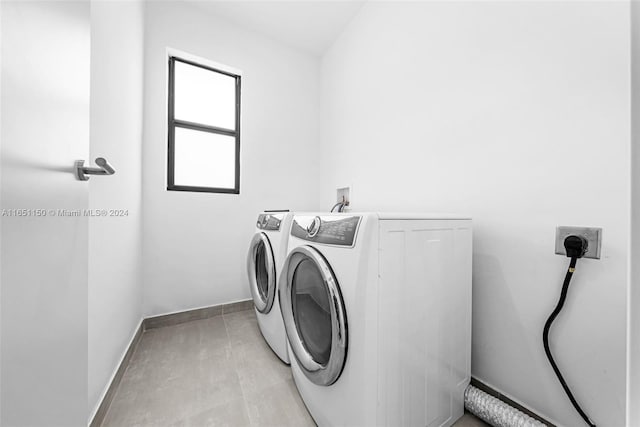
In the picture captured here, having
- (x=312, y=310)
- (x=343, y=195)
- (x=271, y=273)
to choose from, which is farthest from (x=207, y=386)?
(x=343, y=195)

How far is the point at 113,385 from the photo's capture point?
45.4 inches

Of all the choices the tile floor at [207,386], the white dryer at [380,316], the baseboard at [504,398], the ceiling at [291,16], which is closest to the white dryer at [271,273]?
the tile floor at [207,386]

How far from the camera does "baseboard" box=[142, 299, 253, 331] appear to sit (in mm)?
Answer: 1822

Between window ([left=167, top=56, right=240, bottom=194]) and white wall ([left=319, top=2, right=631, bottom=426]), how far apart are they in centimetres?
149

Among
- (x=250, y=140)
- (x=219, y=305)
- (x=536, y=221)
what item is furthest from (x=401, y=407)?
(x=250, y=140)

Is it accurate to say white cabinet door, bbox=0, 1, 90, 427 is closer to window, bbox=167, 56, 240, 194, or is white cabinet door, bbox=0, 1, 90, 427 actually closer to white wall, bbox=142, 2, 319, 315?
white wall, bbox=142, 2, 319, 315

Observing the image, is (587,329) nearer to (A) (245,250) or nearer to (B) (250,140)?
(A) (245,250)

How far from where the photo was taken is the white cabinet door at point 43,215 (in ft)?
1.29

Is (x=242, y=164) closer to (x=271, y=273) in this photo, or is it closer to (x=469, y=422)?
(x=271, y=273)

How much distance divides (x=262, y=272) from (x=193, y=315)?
80cm

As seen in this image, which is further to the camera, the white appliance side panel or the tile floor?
the tile floor
